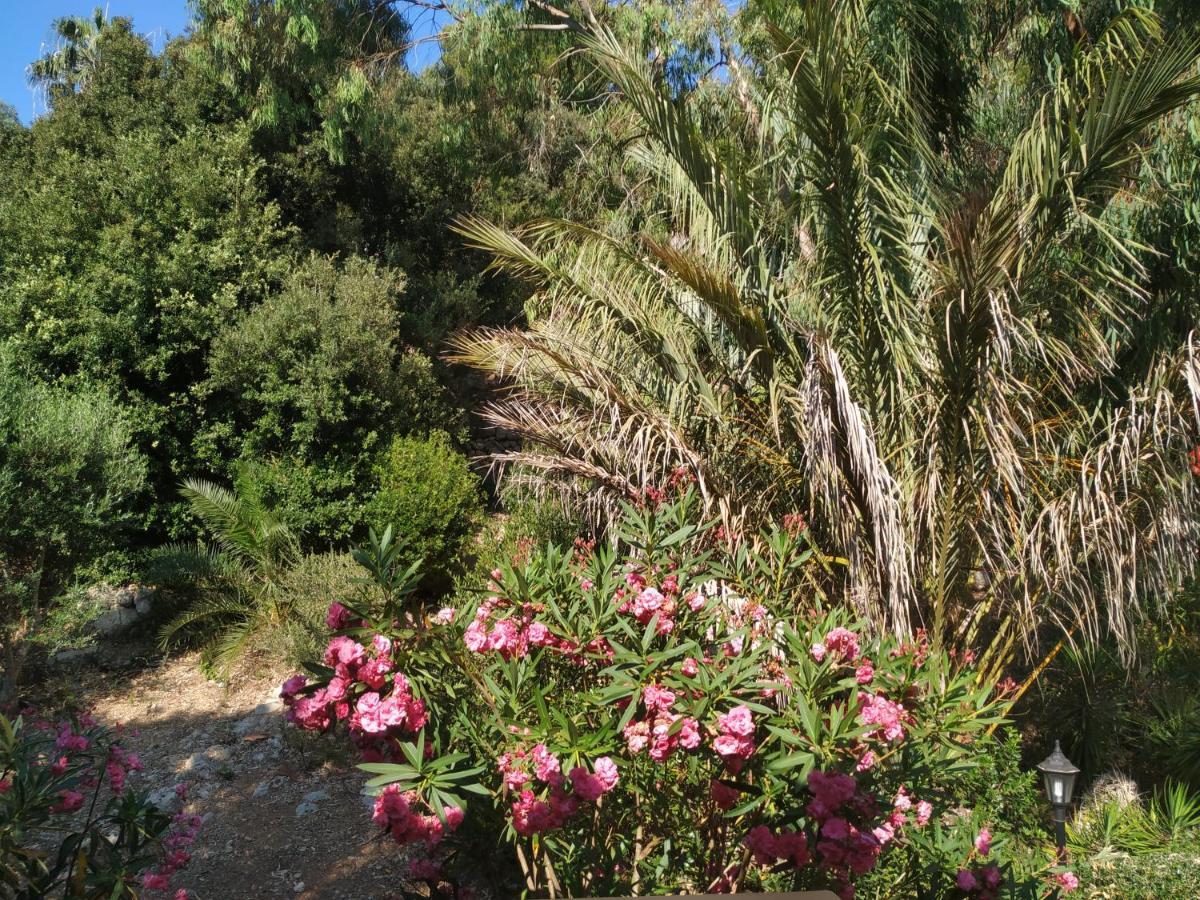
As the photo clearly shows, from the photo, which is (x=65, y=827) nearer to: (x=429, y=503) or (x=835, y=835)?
(x=835, y=835)

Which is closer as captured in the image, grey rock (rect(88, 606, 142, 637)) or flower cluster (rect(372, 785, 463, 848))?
flower cluster (rect(372, 785, 463, 848))

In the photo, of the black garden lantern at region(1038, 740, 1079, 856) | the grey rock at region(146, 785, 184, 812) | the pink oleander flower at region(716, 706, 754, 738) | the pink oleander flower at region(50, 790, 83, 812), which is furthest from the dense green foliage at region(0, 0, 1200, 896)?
the grey rock at region(146, 785, 184, 812)

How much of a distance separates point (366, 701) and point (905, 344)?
3047mm

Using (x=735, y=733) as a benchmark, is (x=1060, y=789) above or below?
below

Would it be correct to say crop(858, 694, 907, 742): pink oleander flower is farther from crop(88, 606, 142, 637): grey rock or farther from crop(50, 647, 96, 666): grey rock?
crop(88, 606, 142, 637): grey rock

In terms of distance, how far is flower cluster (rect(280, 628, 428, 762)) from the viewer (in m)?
2.32

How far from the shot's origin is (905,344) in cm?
428

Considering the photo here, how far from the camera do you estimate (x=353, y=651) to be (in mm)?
2365

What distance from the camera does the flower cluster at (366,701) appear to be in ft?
7.61

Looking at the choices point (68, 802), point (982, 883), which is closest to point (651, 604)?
point (982, 883)

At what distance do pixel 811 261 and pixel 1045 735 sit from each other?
372 cm

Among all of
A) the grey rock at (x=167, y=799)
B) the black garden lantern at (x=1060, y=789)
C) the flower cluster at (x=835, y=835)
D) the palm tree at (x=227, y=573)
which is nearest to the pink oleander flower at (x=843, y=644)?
the flower cluster at (x=835, y=835)

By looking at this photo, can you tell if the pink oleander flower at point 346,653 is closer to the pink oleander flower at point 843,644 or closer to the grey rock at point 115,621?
the pink oleander flower at point 843,644

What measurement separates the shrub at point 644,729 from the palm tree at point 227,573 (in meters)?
5.20
